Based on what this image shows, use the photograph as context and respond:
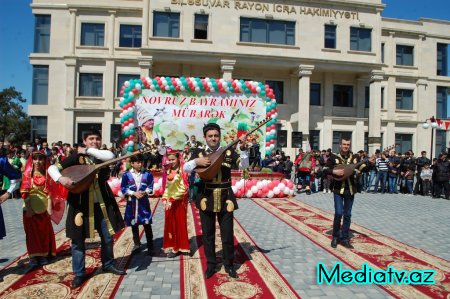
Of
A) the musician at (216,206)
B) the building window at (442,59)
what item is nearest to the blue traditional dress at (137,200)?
the musician at (216,206)

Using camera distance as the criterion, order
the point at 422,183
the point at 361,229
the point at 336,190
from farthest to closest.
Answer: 1. the point at 422,183
2. the point at 361,229
3. the point at 336,190

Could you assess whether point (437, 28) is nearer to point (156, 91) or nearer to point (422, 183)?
point (422, 183)

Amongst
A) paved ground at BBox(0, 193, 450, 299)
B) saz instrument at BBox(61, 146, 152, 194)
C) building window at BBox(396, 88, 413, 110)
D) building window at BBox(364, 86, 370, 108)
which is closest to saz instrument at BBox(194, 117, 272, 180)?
saz instrument at BBox(61, 146, 152, 194)

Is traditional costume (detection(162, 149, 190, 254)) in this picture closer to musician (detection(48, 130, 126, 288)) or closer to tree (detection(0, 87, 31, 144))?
musician (detection(48, 130, 126, 288))

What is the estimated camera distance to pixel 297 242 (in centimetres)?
650

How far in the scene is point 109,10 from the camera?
2783 centimetres

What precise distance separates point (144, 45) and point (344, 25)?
16.1 m

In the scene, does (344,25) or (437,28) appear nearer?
(344,25)

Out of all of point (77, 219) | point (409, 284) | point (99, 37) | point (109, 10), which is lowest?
point (409, 284)

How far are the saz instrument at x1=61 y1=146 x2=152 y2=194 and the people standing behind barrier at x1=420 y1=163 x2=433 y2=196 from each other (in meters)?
13.7

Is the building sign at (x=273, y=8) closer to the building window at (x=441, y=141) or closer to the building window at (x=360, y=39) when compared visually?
the building window at (x=360, y=39)

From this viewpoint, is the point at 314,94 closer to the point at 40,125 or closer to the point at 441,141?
the point at 441,141

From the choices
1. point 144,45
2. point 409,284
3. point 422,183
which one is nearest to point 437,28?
point 422,183

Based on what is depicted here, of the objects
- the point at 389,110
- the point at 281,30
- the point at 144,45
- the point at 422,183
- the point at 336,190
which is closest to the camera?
the point at 336,190
